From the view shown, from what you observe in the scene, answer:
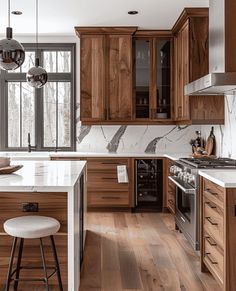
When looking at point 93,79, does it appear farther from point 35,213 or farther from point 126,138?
point 35,213

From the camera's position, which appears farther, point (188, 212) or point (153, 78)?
point (153, 78)

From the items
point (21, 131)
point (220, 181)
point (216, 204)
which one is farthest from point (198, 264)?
point (21, 131)

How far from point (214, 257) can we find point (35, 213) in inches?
53.2

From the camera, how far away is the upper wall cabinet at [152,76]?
6.02 metres

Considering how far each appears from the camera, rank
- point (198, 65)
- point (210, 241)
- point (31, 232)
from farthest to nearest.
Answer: point (198, 65), point (210, 241), point (31, 232)

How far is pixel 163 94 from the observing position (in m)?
6.07

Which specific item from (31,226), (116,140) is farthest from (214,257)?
(116,140)

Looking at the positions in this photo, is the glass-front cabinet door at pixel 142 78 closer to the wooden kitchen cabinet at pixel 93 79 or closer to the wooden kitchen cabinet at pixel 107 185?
the wooden kitchen cabinet at pixel 93 79

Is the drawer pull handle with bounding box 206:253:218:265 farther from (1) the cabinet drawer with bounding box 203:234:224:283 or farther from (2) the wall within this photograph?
(2) the wall

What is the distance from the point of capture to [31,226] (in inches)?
99.1

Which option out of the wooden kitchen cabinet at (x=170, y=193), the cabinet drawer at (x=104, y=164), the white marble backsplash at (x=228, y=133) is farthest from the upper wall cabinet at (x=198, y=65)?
the cabinet drawer at (x=104, y=164)

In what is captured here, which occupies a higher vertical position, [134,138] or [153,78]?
[153,78]

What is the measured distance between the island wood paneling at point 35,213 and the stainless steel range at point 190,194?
1380 millimetres

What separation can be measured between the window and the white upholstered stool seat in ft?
12.6
